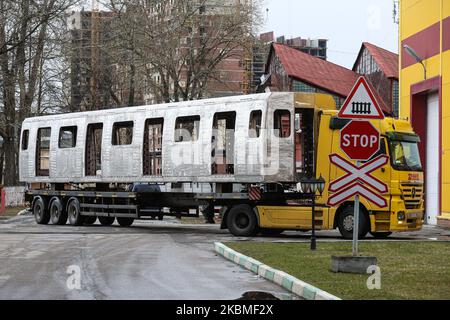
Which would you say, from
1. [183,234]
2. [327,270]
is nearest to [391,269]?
[327,270]

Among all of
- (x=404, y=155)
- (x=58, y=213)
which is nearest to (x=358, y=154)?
(x=404, y=155)

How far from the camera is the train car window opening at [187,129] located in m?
21.7

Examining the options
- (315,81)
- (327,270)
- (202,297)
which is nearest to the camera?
(202,297)

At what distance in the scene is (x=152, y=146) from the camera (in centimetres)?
2334

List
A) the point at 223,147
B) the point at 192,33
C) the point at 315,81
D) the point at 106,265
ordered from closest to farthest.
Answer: the point at 106,265 → the point at 223,147 → the point at 192,33 → the point at 315,81

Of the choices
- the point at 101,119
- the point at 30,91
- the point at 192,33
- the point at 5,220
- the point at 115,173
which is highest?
the point at 192,33

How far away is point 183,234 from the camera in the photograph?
22.7 meters

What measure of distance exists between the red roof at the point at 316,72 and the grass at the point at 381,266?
4962 centimetres

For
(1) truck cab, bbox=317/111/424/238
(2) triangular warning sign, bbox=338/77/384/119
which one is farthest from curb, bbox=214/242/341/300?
(1) truck cab, bbox=317/111/424/238

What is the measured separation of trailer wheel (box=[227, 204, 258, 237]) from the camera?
20841mm

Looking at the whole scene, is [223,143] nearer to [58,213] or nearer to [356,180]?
[58,213]

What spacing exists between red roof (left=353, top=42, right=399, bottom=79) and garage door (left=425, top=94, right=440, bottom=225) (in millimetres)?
34903
